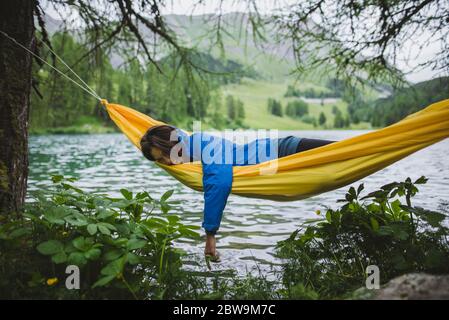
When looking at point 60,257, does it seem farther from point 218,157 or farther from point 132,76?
point 132,76

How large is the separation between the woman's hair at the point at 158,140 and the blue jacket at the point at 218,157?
0.11m

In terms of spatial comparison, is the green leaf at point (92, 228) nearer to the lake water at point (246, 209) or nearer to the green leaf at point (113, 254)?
the green leaf at point (113, 254)

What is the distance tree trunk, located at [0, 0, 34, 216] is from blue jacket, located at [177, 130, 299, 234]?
1348 mm

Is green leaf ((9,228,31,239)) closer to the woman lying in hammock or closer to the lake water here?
the woman lying in hammock

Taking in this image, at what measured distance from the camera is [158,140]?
3656mm

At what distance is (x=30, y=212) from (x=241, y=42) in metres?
2.29

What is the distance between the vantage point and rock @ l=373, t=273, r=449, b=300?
5.35 feet

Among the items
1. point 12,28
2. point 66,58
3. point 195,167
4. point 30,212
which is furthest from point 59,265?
point 66,58

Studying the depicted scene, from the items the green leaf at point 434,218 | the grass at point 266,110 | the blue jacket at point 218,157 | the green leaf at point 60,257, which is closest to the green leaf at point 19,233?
the green leaf at point 60,257

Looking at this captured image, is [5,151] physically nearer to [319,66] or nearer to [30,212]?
[30,212]

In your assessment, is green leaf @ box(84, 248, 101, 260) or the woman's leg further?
the woman's leg

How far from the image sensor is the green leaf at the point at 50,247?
79.4 inches

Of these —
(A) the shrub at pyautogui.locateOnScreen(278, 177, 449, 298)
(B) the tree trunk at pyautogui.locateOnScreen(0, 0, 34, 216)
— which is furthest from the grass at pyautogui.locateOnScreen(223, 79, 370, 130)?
(B) the tree trunk at pyautogui.locateOnScreen(0, 0, 34, 216)

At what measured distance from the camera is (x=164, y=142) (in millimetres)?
3672
